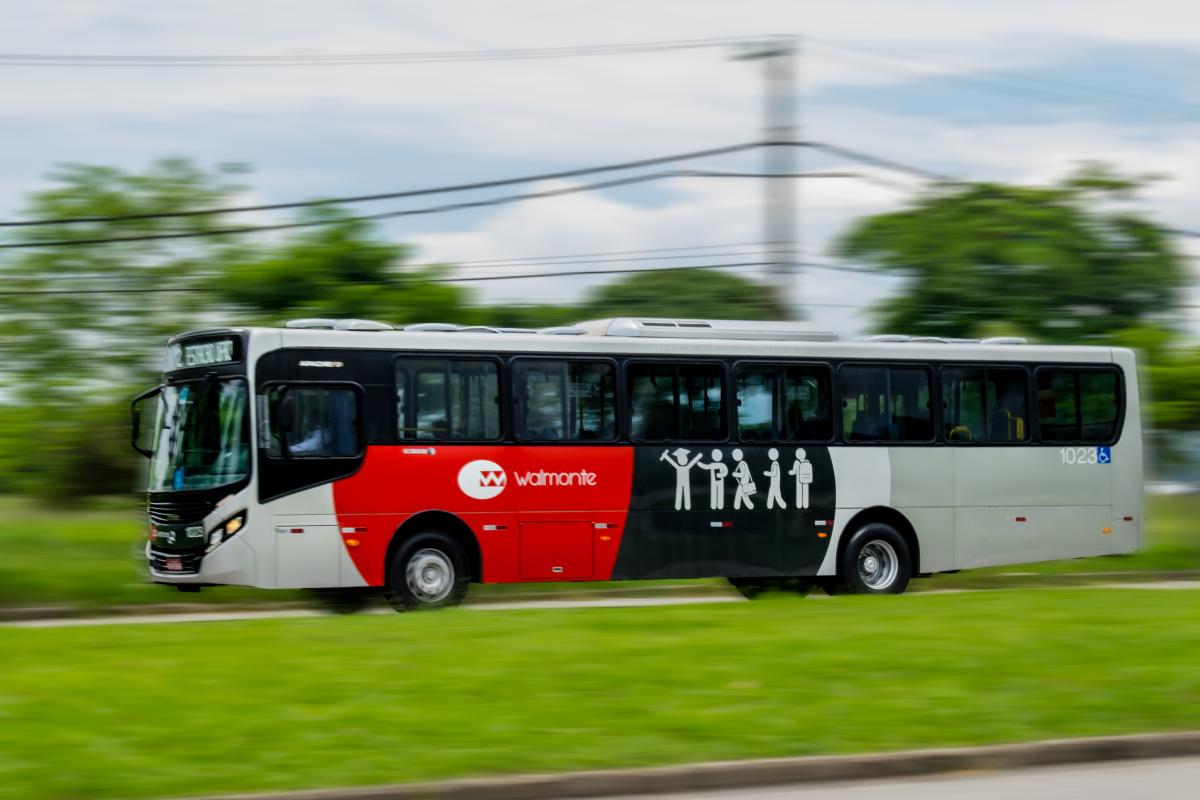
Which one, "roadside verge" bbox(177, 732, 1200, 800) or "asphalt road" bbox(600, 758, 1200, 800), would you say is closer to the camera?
"roadside verge" bbox(177, 732, 1200, 800)

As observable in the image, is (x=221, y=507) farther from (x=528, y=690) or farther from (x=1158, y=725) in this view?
(x=1158, y=725)

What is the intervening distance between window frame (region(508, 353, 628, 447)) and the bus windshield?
289 centimetres

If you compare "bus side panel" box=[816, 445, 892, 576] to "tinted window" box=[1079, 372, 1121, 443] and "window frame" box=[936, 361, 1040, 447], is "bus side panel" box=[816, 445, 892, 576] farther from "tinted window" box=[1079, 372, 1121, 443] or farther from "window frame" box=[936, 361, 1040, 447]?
"tinted window" box=[1079, 372, 1121, 443]

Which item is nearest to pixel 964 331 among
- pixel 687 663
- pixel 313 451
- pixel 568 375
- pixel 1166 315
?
pixel 1166 315

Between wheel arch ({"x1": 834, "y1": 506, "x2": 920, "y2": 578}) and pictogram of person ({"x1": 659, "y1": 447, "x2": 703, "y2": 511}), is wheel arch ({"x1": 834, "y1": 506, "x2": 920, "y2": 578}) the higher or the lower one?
the lower one

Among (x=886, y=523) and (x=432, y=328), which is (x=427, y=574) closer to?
(x=432, y=328)

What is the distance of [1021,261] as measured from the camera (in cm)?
3634

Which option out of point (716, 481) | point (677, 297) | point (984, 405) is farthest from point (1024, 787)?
point (677, 297)

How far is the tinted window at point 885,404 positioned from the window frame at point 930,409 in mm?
27

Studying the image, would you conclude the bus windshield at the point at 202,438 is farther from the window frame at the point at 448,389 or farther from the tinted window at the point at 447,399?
the tinted window at the point at 447,399

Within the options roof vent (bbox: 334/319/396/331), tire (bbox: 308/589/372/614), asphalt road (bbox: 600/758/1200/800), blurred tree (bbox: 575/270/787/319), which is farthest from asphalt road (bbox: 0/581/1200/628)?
blurred tree (bbox: 575/270/787/319)

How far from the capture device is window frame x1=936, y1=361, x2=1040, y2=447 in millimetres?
19672

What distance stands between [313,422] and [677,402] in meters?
4.27

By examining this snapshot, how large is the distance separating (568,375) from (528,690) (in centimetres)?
857
